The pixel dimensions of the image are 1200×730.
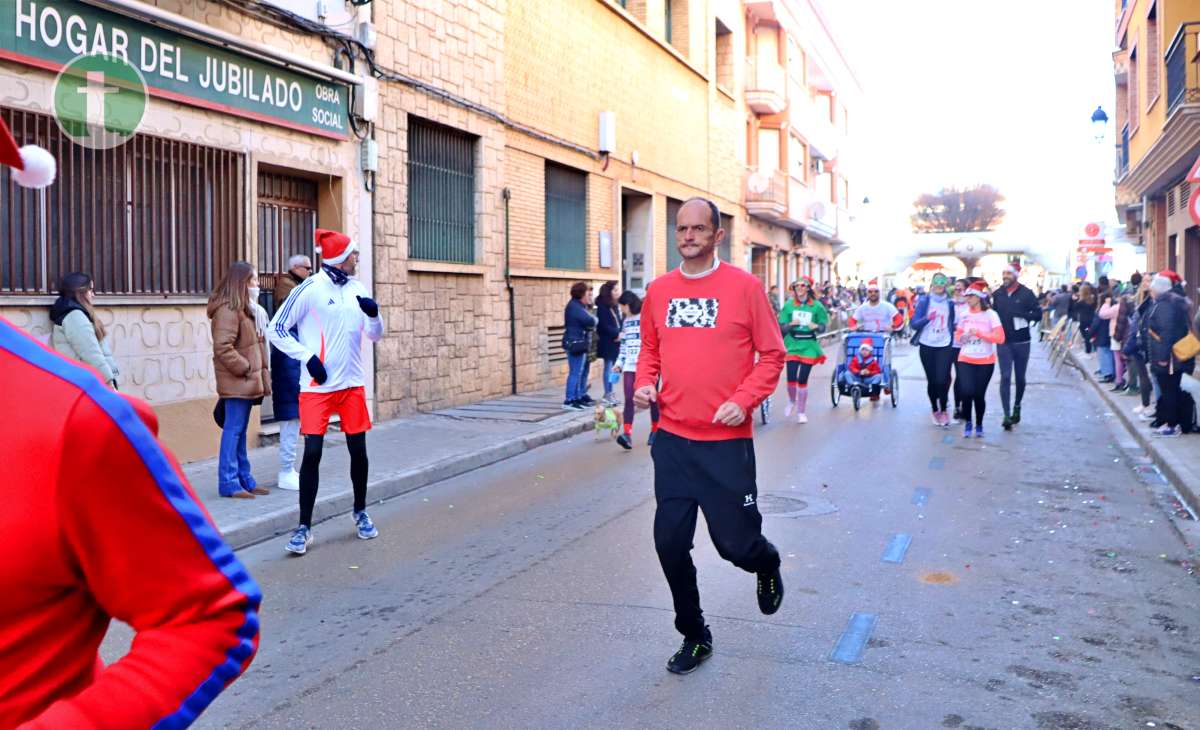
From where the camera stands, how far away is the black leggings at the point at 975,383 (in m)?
12.5

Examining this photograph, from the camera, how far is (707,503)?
4.68 meters

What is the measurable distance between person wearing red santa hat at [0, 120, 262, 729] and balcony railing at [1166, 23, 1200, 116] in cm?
1661

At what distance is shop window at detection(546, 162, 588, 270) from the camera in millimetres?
18969

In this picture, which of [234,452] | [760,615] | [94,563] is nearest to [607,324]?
[234,452]

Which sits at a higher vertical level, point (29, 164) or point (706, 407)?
point (29, 164)

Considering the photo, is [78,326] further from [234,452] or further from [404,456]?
[404,456]

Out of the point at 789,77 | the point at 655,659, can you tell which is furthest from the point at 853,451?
→ the point at 789,77

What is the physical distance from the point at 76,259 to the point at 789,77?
96.8 ft

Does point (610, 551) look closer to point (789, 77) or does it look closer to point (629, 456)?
point (629, 456)

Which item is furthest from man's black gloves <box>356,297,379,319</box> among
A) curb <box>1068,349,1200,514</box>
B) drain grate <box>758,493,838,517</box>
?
curb <box>1068,349,1200,514</box>

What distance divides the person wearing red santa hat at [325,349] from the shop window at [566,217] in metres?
11.6

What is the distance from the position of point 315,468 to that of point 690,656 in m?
3.14

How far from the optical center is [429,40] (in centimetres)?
1436

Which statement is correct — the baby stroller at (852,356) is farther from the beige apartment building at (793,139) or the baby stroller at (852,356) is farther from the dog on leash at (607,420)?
the beige apartment building at (793,139)
